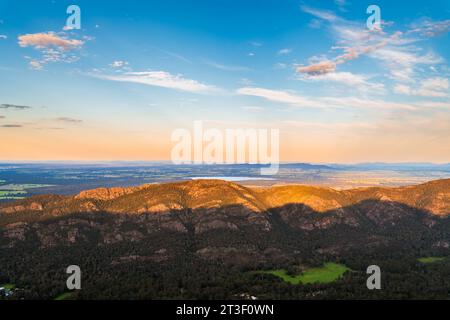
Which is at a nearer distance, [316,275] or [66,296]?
[66,296]

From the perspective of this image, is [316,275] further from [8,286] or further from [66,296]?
[8,286]

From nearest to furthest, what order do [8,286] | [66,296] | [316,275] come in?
[66,296] < [8,286] < [316,275]

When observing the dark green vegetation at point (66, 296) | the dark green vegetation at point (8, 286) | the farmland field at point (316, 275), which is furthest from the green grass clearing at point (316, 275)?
the dark green vegetation at point (8, 286)

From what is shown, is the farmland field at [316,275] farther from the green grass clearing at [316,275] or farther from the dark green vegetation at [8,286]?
the dark green vegetation at [8,286]

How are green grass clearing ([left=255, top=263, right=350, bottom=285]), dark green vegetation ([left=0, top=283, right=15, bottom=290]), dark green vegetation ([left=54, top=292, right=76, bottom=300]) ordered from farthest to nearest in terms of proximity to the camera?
1. green grass clearing ([left=255, top=263, right=350, bottom=285])
2. dark green vegetation ([left=0, top=283, right=15, bottom=290])
3. dark green vegetation ([left=54, top=292, right=76, bottom=300])

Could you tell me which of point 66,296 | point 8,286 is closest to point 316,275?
point 66,296

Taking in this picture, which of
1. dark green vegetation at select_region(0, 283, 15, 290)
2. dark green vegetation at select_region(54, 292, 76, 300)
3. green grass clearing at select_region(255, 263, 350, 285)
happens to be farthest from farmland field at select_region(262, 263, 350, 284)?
dark green vegetation at select_region(0, 283, 15, 290)

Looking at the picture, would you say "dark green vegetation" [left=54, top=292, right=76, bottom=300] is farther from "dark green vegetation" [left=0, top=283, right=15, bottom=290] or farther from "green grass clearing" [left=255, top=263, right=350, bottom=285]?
"green grass clearing" [left=255, top=263, right=350, bottom=285]
